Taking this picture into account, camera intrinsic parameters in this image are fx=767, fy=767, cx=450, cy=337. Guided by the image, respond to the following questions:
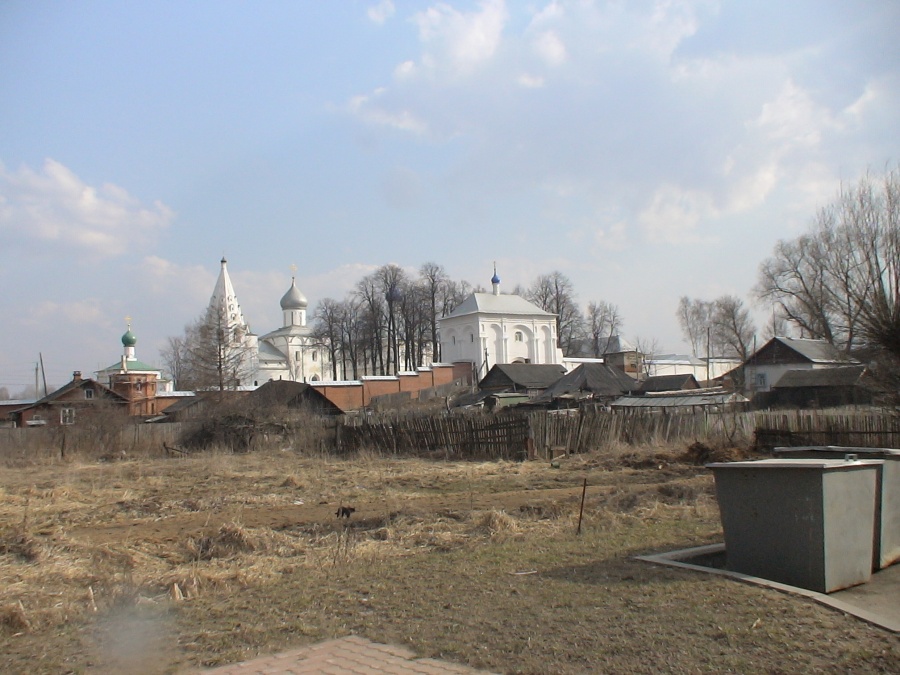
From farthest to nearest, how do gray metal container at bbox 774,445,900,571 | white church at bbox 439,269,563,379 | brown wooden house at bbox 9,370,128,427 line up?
white church at bbox 439,269,563,379 < brown wooden house at bbox 9,370,128,427 < gray metal container at bbox 774,445,900,571

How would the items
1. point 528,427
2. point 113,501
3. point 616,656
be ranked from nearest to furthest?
A: point 616,656 < point 113,501 < point 528,427

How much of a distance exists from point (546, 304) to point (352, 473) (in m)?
55.7

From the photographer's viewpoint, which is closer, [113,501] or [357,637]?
[357,637]

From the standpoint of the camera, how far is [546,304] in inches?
3000

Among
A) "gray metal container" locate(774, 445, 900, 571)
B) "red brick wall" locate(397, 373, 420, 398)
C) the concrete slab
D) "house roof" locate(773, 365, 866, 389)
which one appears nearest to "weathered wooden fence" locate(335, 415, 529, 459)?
the concrete slab

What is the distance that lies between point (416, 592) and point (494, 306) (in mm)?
60482

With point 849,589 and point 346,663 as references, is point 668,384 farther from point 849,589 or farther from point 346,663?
Result: point 346,663

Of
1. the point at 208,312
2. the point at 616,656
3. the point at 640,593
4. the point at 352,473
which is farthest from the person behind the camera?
the point at 208,312

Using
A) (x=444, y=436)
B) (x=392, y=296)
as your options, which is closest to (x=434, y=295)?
(x=392, y=296)

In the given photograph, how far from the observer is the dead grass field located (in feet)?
17.2

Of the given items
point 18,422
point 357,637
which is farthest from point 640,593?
point 18,422

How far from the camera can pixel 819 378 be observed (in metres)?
40.2

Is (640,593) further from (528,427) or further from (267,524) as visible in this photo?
(528,427)

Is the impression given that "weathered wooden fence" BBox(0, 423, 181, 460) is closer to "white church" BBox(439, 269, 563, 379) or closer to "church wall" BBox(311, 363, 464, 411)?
"church wall" BBox(311, 363, 464, 411)
